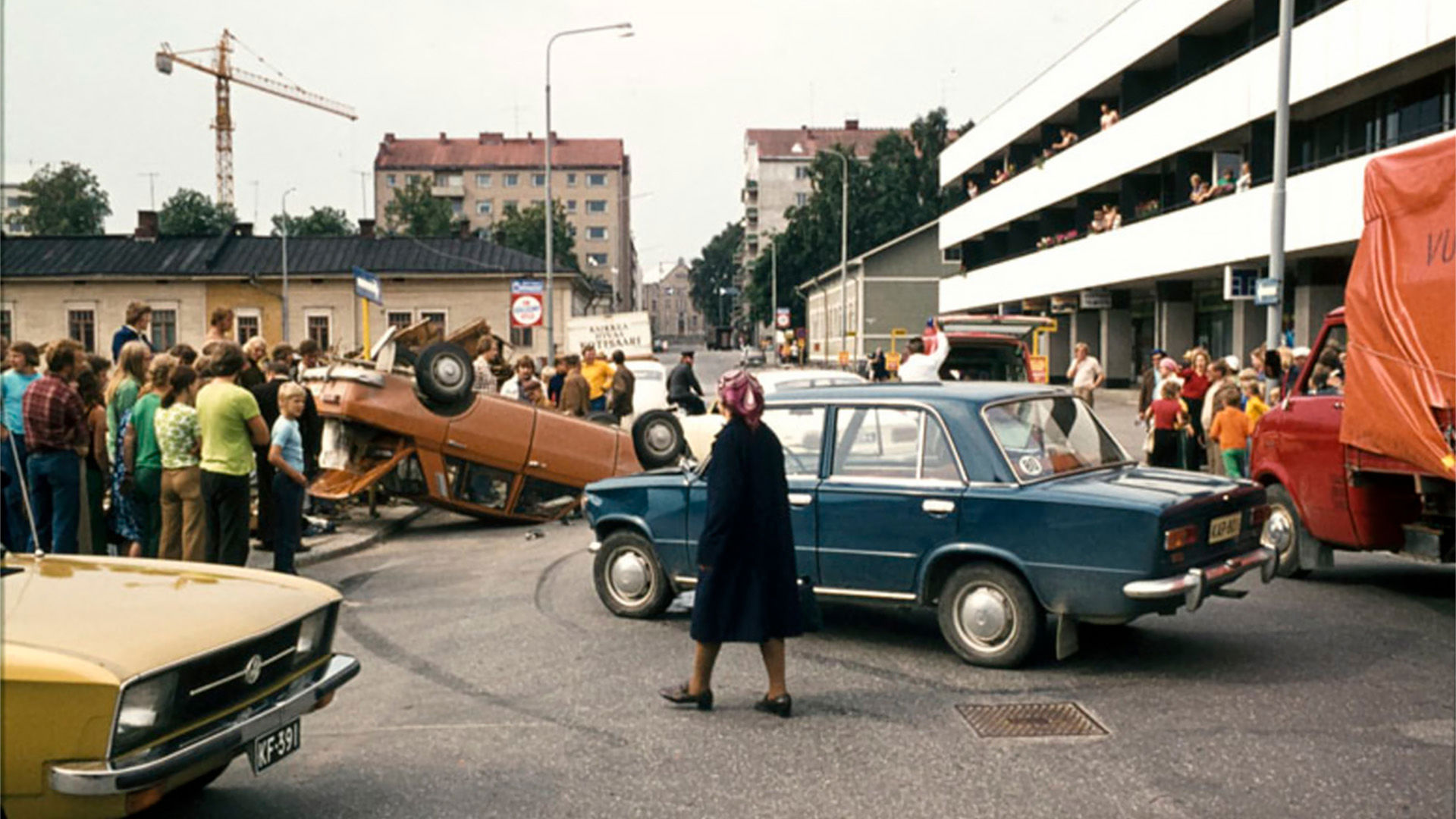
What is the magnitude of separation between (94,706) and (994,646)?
4.85 metres

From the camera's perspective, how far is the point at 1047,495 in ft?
23.1

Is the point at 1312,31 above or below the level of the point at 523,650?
above

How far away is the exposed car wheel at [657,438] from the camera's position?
13992mm

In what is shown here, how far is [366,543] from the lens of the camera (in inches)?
525

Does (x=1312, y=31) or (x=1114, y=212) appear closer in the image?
(x=1312, y=31)

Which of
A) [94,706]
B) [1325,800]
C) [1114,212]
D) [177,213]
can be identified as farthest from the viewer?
[177,213]

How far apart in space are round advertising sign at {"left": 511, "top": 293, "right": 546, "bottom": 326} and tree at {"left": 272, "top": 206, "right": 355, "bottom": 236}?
3754 inches

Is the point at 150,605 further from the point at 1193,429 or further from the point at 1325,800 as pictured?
the point at 1193,429

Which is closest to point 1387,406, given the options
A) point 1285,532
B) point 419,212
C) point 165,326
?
point 1285,532

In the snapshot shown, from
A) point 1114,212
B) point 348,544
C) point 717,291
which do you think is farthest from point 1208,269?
point 717,291

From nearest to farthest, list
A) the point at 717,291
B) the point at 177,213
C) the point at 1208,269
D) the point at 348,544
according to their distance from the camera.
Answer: the point at 348,544 → the point at 1208,269 → the point at 177,213 → the point at 717,291

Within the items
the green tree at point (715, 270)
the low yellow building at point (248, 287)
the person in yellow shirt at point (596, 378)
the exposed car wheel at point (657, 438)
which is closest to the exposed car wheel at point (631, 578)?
the exposed car wheel at point (657, 438)

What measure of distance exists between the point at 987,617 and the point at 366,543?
7989 mm

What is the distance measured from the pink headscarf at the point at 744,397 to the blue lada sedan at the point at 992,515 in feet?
3.53
